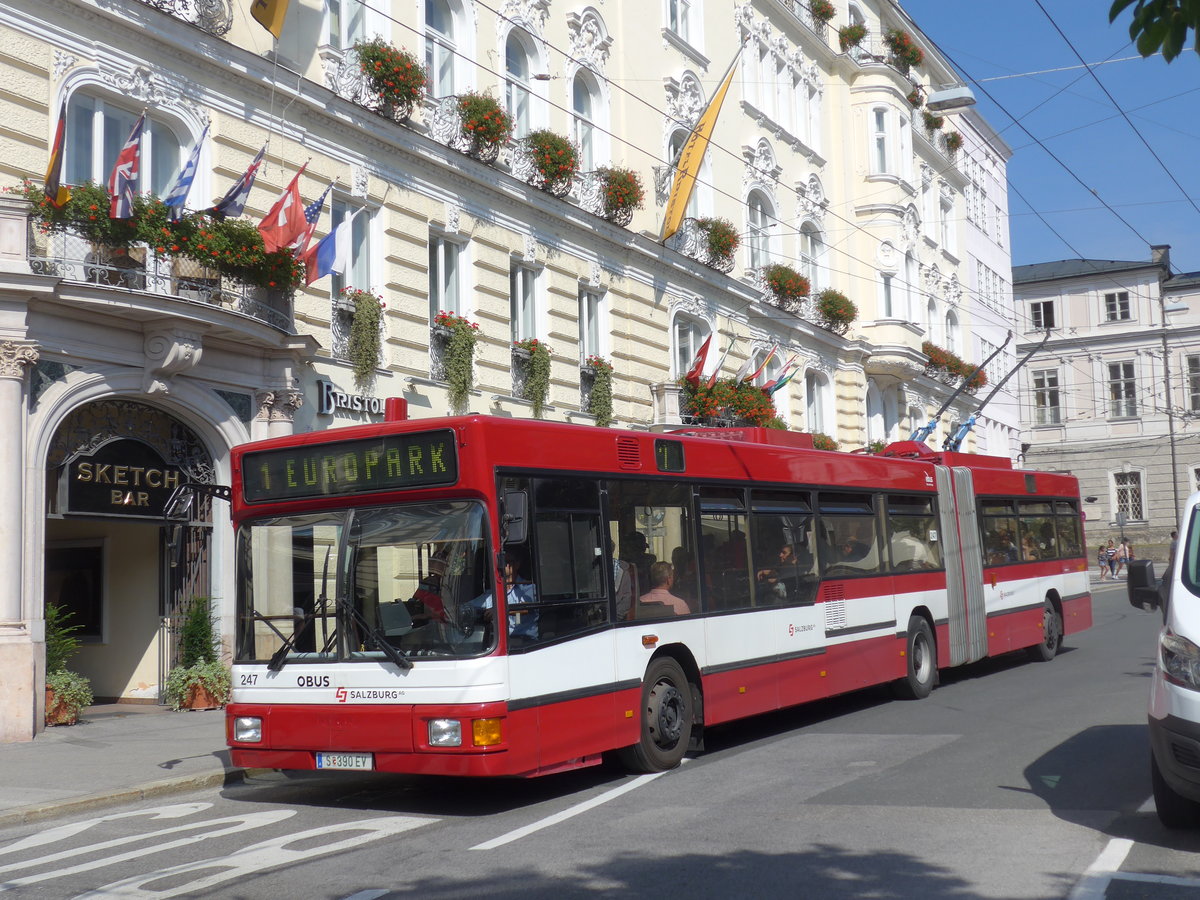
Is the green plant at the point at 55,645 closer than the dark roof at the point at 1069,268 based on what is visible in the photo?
Yes

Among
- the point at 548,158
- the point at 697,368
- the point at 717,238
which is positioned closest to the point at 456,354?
the point at 548,158

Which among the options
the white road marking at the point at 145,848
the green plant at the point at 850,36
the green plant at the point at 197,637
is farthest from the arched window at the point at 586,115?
the white road marking at the point at 145,848

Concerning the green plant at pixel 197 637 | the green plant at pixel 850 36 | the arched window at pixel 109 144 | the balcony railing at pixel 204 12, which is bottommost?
the green plant at pixel 197 637

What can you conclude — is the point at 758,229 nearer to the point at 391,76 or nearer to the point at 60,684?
the point at 391,76

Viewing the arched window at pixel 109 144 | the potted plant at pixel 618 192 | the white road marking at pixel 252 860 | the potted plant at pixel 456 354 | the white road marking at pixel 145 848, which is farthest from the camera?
the potted plant at pixel 618 192

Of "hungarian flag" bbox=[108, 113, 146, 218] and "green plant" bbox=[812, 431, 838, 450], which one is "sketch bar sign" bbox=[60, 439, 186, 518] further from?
"green plant" bbox=[812, 431, 838, 450]

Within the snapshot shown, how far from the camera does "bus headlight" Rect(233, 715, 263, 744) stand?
386 inches

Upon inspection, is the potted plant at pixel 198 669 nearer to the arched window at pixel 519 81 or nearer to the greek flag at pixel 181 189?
the greek flag at pixel 181 189

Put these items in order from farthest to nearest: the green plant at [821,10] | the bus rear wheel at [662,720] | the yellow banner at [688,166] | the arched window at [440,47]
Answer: the green plant at [821,10], the yellow banner at [688,166], the arched window at [440,47], the bus rear wheel at [662,720]

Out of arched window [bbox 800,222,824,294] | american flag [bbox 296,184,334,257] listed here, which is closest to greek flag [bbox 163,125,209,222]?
american flag [bbox 296,184,334,257]

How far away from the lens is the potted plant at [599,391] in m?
24.5

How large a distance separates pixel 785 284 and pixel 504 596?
78.6 ft

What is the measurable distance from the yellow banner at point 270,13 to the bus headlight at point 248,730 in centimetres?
1046

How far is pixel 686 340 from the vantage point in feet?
94.4
